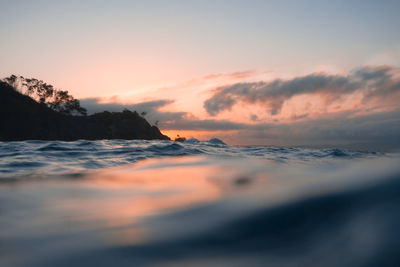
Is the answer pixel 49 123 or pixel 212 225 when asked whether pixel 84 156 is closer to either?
pixel 212 225

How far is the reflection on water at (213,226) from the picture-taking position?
112cm

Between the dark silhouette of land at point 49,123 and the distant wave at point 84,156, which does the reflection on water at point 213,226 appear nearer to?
the distant wave at point 84,156

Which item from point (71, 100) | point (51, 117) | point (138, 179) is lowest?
point (138, 179)

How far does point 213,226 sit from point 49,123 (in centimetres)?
4483

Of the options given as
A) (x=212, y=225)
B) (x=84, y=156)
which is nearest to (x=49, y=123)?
(x=84, y=156)

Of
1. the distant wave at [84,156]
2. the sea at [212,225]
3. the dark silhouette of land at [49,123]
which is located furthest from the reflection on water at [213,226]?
the dark silhouette of land at [49,123]

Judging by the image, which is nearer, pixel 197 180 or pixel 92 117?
pixel 197 180

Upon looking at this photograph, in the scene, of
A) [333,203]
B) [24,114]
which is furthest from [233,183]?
[24,114]

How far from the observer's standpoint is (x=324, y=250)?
1129 millimetres

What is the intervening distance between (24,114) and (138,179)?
4208cm

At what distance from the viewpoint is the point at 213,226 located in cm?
147

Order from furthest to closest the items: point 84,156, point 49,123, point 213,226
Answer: point 49,123 < point 84,156 < point 213,226

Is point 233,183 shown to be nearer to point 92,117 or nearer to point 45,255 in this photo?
point 45,255

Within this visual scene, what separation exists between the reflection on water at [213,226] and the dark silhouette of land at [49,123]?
4081 cm
